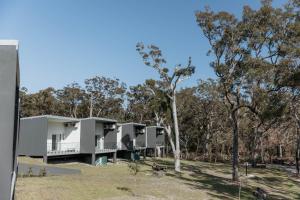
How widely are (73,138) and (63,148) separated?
5.49 ft

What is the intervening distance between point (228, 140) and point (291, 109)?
65.2 feet

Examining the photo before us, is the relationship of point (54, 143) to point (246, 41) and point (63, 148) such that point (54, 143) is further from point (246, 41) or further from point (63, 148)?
point (246, 41)

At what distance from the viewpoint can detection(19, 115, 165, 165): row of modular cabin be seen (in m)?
28.1

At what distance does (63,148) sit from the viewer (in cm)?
3139

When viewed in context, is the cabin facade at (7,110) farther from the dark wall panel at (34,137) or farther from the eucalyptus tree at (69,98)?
the eucalyptus tree at (69,98)

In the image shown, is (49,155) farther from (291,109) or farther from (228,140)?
(228,140)

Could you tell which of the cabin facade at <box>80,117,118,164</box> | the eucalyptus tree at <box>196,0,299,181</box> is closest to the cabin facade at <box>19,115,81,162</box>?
the cabin facade at <box>80,117,118,164</box>

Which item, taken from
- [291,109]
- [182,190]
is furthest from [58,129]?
[291,109]

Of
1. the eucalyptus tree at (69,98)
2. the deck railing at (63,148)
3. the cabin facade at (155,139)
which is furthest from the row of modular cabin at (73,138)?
the eucalyptus tree at (69,98)

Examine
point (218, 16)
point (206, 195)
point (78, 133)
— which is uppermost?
point (218, 16)

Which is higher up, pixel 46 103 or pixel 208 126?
pixel 46 103

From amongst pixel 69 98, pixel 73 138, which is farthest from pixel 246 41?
pixel 69 98

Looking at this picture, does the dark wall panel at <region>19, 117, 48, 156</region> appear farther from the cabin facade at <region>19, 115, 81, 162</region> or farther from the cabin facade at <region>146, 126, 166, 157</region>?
the cabin facade at <region>146, 126, 166, 157</region>

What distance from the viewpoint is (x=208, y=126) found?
175ft
